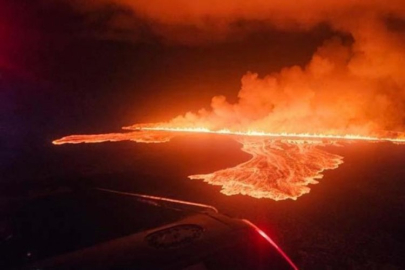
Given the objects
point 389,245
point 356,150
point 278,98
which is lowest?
point 389,245

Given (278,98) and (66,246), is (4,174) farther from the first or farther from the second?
(278,98)

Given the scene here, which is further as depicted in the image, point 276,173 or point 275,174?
point 276,173

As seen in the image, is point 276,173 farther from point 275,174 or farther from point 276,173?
point 275,174

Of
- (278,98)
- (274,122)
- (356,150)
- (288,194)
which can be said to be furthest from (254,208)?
(278,98)

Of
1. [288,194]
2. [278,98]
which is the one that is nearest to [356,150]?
[288,194]

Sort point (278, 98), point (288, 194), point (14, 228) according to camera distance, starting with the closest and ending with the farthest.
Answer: point (14, 228) < point (288, 194) < point (278, 98)

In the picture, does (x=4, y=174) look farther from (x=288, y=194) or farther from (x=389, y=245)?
(x=389, y=245)

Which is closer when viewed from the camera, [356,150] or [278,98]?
[356,150]

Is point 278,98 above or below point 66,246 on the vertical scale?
above

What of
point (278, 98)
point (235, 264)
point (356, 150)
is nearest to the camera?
point (235, 264)

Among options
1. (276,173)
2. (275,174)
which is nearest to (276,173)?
(276,173)
